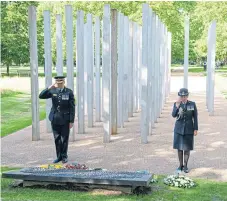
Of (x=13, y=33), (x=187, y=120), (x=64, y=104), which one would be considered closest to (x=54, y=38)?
(x=13, y=33)

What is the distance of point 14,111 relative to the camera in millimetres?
19047

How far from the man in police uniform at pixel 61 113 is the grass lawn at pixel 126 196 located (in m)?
2.34

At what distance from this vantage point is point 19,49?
49.2 m

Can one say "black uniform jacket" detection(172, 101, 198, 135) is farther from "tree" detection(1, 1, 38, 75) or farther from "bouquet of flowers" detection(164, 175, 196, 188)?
"tree" detection(1, 1, 38, 75)

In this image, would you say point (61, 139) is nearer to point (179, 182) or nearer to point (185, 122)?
point (185, 122)

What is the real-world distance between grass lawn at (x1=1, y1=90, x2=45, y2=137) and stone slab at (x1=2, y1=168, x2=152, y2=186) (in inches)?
236

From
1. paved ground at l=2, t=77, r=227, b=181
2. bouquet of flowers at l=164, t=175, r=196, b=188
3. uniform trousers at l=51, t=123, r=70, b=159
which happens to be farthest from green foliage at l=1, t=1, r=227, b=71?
bouquet of flowers at l=164, t=175, r=196, b=188

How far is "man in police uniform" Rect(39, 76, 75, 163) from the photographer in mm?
9508

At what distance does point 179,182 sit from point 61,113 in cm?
335

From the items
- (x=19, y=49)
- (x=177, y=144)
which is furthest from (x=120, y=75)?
(x=19, y=49)

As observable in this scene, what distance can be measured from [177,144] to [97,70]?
7892 millimetres

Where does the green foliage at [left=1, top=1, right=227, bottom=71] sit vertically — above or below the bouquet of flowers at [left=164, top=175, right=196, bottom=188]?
→ above

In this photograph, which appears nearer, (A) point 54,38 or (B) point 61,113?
(B) point 61,113

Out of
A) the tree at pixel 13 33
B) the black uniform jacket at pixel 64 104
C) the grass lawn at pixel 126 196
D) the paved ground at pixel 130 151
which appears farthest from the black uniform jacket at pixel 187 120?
the tree at pixel 13 33
